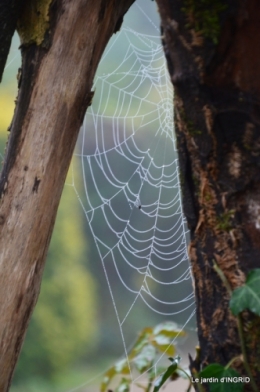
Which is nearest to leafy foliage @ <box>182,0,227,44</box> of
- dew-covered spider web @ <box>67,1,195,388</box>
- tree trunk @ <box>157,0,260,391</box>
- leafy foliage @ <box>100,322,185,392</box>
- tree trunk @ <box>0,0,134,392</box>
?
tree trunk @ <box>157,0,260,391</box>

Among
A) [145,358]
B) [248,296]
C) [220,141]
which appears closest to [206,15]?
[220,141]

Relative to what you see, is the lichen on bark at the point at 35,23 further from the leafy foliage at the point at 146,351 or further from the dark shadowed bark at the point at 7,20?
the leafy foliage at the point at 146,351

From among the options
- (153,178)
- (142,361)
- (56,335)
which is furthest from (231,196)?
(56,335)

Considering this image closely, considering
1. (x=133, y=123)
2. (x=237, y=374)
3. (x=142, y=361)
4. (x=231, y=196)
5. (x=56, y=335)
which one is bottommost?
(x=56, y=335)

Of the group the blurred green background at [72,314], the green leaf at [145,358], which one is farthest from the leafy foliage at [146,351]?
the blurred green background at [72,314]

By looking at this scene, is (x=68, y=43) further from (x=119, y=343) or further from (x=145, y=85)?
(x=119, y=343)

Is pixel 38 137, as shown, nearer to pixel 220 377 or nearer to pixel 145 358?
A: pixel 220 377
